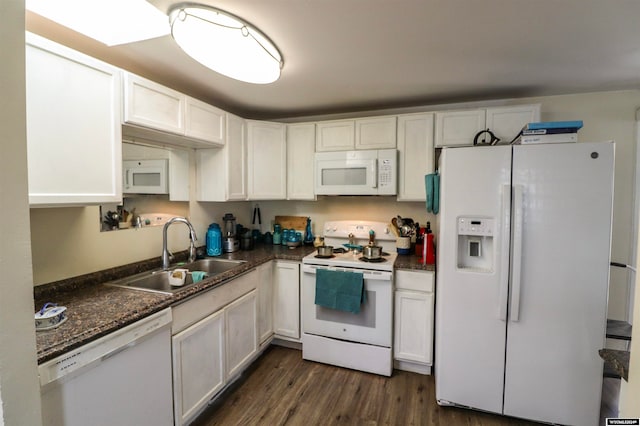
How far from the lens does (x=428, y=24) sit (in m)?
1.49

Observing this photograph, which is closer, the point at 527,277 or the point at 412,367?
the point at 527,277

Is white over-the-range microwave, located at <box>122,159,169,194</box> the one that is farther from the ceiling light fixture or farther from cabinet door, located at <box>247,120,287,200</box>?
the ceiling light fixture

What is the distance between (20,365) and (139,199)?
1637 millimetres

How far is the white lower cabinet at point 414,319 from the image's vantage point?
90.9 inches

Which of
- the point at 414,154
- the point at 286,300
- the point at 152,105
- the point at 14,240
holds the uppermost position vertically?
the point at 152,105

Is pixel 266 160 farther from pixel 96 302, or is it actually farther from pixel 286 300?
pixel 96 302

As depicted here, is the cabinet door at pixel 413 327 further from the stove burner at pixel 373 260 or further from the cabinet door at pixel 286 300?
the cabinet door at pixel 286 300

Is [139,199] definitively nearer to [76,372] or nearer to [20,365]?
[76,372]

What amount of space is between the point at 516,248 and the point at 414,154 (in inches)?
46.1

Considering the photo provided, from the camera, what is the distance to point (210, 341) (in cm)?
191

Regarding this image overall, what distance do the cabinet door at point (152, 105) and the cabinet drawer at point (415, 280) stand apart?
6.55 feet

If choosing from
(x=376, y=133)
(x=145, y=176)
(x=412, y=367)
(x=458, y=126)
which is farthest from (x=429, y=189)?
(x=145, y=176)

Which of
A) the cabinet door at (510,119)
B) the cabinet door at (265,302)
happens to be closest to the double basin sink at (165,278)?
the cabinet door at (265,302)

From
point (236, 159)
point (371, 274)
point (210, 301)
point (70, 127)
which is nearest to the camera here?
point (70, 127)
